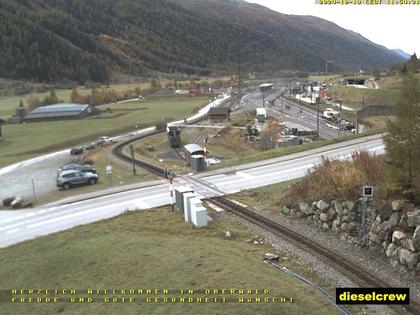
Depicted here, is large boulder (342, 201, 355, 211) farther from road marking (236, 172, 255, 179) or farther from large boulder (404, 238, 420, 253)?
road marking (236, 172, 255, 179)

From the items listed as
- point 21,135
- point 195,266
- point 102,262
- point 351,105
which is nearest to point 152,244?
point 102,262

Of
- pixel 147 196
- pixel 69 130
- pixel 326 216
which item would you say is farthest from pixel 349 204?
pixel 69 130

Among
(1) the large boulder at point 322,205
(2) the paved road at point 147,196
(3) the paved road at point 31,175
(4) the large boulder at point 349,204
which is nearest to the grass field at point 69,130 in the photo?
(3) the paved road at point 31,175

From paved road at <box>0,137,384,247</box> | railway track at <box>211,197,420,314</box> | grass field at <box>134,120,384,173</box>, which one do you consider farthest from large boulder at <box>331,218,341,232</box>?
grass field at <box>134,120,384,173</box>

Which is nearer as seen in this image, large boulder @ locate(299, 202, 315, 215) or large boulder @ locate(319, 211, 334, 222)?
large boulder @ locate(319, 211, 334, 222)

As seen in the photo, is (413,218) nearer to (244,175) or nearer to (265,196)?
(265,196)

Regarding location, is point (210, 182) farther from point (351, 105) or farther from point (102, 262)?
point (351, 105)
